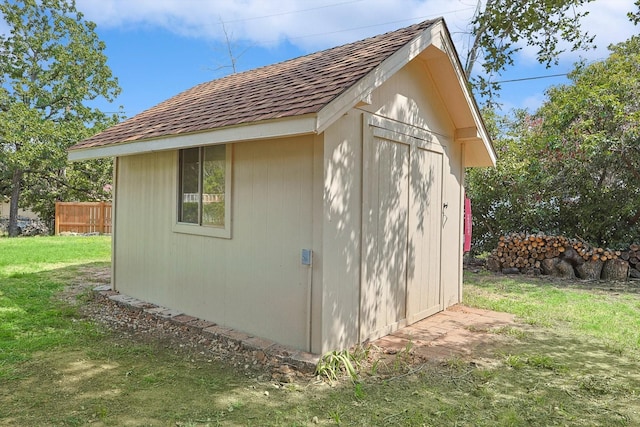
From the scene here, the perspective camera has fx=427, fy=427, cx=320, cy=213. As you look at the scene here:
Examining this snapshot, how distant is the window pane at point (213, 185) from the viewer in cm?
521

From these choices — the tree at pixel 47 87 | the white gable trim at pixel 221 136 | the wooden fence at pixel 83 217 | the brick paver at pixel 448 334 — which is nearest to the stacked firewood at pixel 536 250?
the brick paver at pixel 448 334

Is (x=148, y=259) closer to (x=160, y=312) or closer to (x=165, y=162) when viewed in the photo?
(x=160, y=312)

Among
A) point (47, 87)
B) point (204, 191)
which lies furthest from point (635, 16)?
point (47, 87)

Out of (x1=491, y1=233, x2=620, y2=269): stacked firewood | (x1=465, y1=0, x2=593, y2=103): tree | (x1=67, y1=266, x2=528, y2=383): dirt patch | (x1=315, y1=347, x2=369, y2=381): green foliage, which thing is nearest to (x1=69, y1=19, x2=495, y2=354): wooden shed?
(x1=315, y1=347, x2=369, y2=381): green foliage

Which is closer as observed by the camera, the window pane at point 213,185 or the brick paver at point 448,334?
the brick paver at point 448,334

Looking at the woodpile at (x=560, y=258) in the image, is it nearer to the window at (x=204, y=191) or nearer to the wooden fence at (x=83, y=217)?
the window at (x=204, y=191)

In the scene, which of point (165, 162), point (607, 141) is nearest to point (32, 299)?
point (165, 162)

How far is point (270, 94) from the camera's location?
16.3 feet

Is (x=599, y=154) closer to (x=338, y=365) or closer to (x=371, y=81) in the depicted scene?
(x=371, y=81)

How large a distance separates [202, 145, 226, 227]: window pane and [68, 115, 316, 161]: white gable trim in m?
0.42

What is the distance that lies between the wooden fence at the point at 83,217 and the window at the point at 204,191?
627 inches

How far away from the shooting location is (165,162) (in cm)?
597

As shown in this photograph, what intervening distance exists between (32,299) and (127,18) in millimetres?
20869

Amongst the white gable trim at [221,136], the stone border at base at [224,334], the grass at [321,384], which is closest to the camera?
the grass at [321,384]
